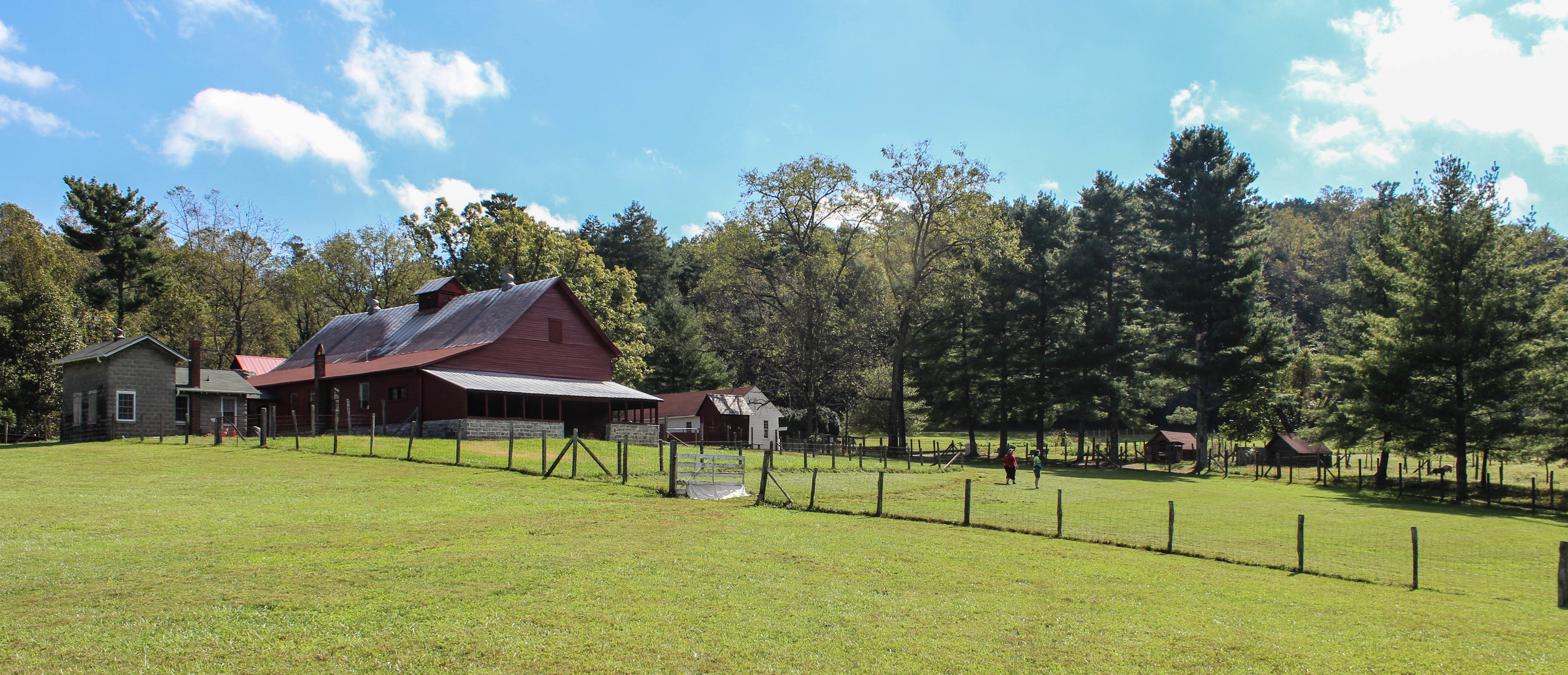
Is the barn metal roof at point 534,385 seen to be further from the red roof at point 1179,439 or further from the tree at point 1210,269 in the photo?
the red roof at point 1179,439

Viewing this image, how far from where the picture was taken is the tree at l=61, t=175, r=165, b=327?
52531 mm

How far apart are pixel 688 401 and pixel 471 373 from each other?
20.1 meters

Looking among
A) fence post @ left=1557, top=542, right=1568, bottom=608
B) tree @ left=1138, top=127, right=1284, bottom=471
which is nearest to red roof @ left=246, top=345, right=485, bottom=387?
fence post @ left=1557, top=542, right=1568, bottom=608

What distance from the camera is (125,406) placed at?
36.5 metres

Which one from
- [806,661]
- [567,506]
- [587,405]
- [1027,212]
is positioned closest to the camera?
[806,661]

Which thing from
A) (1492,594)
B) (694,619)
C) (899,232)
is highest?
(899,232)

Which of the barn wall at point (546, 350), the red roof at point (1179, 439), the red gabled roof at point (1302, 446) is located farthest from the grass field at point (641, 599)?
the red roof at point (1179, 439)

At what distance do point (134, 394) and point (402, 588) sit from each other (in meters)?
34.0

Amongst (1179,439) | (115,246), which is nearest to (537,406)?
(115,246)

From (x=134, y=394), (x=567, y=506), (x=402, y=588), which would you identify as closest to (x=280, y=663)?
(x=402, y=588)

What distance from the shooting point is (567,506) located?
794 inches

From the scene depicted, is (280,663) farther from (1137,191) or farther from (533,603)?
(1137,191)

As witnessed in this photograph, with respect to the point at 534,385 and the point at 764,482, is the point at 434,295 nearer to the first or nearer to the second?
the point at 534,385

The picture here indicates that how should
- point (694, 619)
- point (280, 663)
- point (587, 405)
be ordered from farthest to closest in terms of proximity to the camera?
point (587, 405) → point (694, 619) → point (280, 663)
